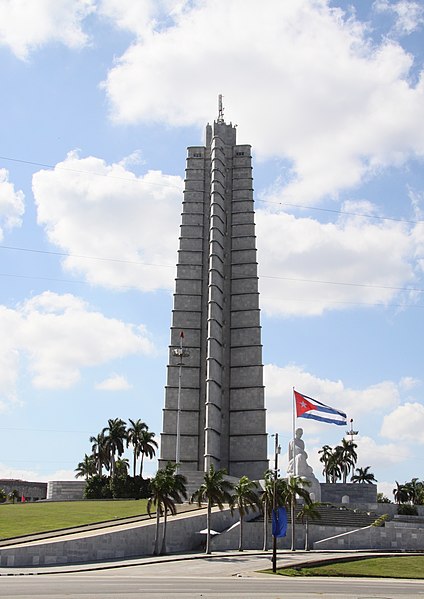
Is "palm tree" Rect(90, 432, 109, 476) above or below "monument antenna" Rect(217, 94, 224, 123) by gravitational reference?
below

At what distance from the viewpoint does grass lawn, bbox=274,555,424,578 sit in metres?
35.4

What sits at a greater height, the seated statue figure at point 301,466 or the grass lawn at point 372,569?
the seated statue figure at point 301,466

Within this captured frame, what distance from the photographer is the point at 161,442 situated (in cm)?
8281

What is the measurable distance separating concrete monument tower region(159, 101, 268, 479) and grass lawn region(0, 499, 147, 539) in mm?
17663

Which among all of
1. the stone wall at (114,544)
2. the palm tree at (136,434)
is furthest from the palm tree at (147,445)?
the stone wall at (114,544)

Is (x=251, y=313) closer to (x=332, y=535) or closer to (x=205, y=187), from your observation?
(x=205, y=187)

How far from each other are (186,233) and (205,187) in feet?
25.3

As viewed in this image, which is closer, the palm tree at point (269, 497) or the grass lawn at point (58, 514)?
the grass lawn at point (58, 514)

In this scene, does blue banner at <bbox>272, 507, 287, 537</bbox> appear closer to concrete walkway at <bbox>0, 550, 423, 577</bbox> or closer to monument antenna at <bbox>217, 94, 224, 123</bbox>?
concrete walkway at <bbox>0, 550, 423, 577</bbox>

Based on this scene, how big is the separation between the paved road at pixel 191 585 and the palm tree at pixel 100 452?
5243cm

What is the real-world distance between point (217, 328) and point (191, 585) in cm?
5930

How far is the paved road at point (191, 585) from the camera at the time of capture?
23.9 meters

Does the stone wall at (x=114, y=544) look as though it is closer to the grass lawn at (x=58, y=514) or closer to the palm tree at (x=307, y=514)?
the grass lawn at (x=58, y=514)

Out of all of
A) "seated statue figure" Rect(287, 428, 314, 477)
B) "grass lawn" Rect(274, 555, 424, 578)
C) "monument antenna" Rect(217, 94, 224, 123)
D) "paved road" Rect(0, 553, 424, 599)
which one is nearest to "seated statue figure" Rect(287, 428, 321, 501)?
"seated statue figure" Rect(287, 428, 314, 477)
